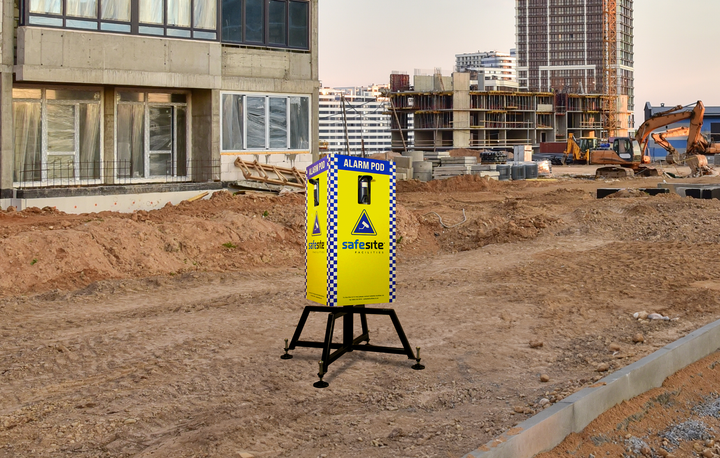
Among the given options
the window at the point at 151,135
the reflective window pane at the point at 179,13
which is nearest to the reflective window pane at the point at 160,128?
the window at the point at 151,135

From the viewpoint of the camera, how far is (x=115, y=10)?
2162cm

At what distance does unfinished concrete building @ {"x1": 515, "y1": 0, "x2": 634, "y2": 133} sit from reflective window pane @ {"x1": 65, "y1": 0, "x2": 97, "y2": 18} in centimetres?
16617

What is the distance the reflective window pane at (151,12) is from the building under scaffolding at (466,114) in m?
84.7

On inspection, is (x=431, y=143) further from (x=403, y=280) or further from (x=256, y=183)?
(x=403, y=280)

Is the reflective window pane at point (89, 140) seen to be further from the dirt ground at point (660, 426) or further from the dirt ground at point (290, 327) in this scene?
the dirt ground at point (660, 426)

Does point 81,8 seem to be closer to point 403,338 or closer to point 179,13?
point 179,13

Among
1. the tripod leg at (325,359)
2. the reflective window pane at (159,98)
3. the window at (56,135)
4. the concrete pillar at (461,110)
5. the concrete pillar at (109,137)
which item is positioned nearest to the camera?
the tripod leg at (325,359)

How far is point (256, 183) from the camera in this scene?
24.0 meters

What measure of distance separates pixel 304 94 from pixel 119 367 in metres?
18.5

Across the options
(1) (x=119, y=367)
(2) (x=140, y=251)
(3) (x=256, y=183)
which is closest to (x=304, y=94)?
(3) (x=256, y=183)

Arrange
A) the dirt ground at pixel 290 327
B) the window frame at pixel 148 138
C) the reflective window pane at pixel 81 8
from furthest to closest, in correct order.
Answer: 1. the window frame at pixel 148 138
2. the reflective window pane at pixel 81 8
3. the dirt ground at pixel 290 327

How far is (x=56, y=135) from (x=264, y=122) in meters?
6.28

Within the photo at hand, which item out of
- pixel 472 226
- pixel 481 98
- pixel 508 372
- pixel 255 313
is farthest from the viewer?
pixel 481 98

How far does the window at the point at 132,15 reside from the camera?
20672 millimetres
